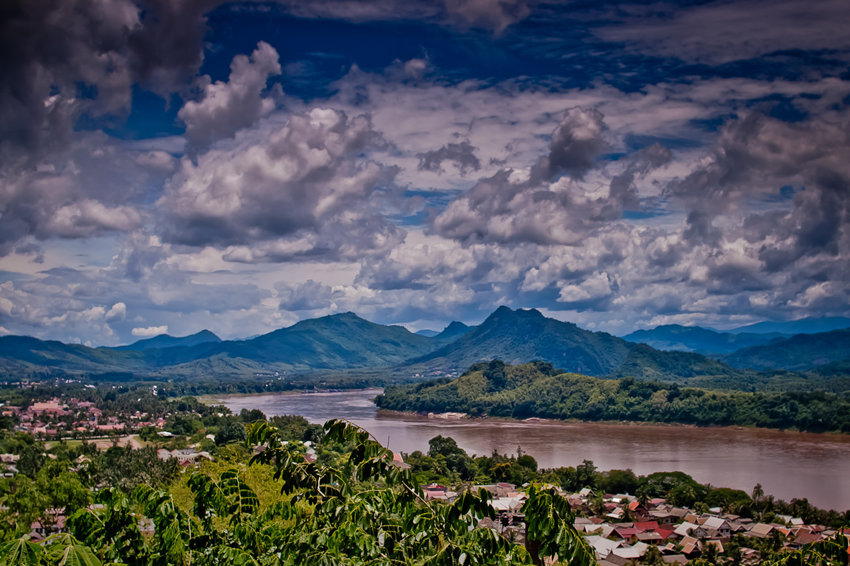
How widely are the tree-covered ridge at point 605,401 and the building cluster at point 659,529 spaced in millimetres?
31547

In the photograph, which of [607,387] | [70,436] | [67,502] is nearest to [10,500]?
[67,502]

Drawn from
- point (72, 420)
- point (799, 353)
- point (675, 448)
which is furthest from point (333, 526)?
point (799, 353)

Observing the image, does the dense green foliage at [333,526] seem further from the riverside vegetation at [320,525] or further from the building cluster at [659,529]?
the building cluster at [659,529]

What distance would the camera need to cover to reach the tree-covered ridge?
169 ft

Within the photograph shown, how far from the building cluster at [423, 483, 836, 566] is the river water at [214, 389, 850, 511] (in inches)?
198

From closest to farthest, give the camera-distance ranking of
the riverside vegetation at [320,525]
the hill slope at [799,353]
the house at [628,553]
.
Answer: the riverside vegetation at [320,525]
the house at [628,553]
the hill slope at [799,353]

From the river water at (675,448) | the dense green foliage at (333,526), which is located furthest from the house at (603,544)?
the dense green foliage at (333,526)

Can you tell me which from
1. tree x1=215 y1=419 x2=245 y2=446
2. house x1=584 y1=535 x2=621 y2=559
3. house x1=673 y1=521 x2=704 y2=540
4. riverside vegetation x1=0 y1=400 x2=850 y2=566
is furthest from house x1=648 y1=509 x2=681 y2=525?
tree x1=215 y1=419 x2=245 y2=446

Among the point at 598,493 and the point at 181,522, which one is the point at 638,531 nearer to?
the point at 598,493

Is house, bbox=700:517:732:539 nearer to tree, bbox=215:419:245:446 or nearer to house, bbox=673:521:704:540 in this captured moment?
house, bbox=673:521:704:540

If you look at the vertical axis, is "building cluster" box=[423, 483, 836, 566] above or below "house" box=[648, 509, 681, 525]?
above

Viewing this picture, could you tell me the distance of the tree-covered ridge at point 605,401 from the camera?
5154cm

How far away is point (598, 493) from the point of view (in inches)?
1037

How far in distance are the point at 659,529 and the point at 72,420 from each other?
52.6m
